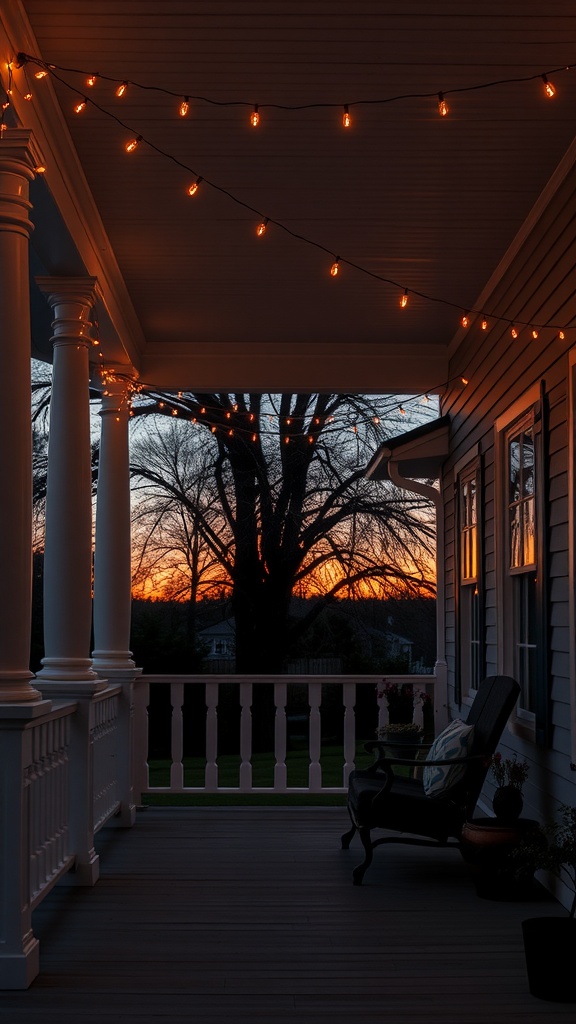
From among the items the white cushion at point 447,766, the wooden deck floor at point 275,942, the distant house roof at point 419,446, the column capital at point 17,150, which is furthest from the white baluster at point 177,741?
the column capital at point 17,150

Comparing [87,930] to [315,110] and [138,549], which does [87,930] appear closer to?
[315,110]

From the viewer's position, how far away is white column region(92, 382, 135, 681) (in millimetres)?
7000

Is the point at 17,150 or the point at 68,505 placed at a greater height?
the point at 17,150

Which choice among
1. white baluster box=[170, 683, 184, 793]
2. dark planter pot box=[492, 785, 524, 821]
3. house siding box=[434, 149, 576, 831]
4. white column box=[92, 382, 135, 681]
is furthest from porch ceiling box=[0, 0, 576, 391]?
dark planter pot box=[492, 785, 524, 821]

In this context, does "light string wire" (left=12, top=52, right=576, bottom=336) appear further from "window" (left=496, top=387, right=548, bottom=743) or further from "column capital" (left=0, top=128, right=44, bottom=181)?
"window" (left=496, top=387, right=548, bottom=743)

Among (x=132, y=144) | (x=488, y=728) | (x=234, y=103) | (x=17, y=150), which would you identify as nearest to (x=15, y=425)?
(x=17, y=150)

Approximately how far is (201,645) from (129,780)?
7.70 m

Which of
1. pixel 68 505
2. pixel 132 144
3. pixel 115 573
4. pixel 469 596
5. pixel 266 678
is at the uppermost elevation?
pixel 132 144

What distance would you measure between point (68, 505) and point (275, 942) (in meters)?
2.20

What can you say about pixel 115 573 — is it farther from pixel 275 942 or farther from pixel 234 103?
pixel 234 103

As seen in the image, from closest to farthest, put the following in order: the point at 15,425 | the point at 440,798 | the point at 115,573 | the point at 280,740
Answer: the point at 15,425 < the point at 440,798 < the point at 115,573 < the point at 280,740

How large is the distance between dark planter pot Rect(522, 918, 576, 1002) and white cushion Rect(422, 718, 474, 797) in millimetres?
1810

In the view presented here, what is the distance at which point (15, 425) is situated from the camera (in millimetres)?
3824

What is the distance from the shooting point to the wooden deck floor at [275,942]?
3539 mm
